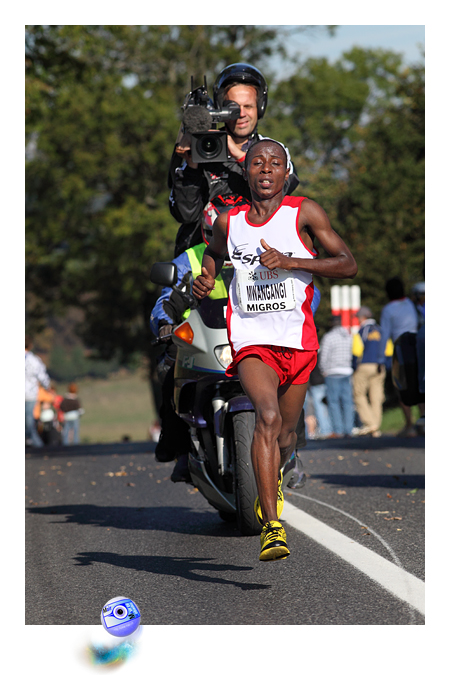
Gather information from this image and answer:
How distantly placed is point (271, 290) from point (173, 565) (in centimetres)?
158

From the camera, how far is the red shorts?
4.95m

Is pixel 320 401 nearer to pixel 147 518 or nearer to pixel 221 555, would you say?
pixel 147 518

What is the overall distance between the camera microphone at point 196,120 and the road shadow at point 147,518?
8.11 ft

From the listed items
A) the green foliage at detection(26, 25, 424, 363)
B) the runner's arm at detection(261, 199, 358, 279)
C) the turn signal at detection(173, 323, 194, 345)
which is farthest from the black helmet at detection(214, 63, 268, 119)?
the green foliage at detection(26, 25, 424, 363)

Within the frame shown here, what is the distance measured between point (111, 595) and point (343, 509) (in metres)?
2.79

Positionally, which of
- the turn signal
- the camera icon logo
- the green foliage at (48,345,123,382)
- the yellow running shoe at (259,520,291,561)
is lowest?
the green foliage at (48,345,123,382)

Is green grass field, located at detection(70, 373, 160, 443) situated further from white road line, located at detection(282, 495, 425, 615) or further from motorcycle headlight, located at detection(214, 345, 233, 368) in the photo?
motorcycle headlight, located at detection(214, 345, 233, 368)

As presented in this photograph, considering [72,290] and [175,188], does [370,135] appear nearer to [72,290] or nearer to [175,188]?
[72,290]

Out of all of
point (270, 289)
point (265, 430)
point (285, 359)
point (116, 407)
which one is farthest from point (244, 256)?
point (116, 407)

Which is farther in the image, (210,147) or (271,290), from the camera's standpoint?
(210,147)

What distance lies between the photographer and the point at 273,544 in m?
4.47

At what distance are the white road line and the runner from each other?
0.58 meters

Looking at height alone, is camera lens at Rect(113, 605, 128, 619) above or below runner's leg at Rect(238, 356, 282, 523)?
below
